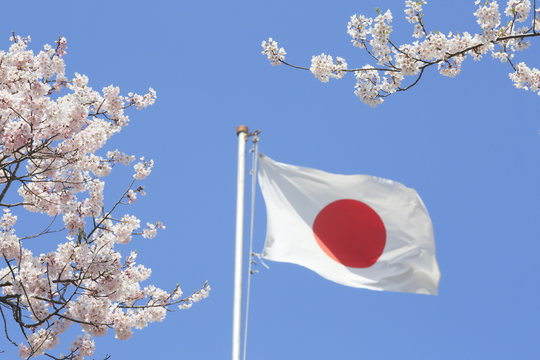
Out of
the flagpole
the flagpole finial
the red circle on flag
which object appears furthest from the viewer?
the red circle on flag

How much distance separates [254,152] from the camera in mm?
6637

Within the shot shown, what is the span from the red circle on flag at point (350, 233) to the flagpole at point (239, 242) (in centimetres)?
103

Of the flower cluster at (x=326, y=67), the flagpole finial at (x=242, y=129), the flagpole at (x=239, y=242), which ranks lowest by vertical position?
the flagpole at (x=239, y=242)

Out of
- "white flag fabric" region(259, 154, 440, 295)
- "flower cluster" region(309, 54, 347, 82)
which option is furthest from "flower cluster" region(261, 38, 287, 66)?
"white flag fabric" region(259, 154, 440, 295)

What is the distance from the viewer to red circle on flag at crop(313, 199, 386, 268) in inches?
274

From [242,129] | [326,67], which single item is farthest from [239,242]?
[326,67]

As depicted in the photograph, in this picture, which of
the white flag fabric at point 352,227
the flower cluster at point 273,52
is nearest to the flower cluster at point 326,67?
the flower cluster at point 273,52

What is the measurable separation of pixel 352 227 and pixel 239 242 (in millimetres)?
1526

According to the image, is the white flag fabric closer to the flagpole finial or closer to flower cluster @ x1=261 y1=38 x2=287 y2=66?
the flagpole finial

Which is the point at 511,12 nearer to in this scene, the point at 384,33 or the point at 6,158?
the point at 384,33

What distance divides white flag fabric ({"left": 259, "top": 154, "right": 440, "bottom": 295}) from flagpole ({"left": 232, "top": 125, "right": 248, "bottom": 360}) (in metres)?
0.39

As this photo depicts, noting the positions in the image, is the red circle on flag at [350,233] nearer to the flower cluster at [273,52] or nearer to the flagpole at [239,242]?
the flagpole at [239,242]

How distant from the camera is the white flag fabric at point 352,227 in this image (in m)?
6.85

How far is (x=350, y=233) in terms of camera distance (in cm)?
714
